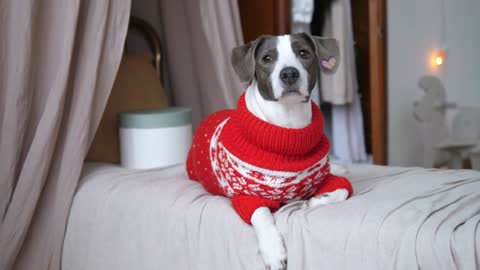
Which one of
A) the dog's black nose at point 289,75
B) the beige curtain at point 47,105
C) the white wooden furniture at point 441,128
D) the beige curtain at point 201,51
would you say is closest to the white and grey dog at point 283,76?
the dog's black nose at point 289,75

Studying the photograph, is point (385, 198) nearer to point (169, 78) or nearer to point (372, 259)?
point (372, 259)

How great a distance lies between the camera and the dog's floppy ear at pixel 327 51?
1.43 meters

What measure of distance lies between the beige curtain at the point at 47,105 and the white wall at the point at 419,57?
214cm

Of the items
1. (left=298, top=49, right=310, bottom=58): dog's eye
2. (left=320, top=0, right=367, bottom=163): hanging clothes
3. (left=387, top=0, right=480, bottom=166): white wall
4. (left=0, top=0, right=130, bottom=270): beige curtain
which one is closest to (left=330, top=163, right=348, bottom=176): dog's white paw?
(left=298, top=49, right=310, bottom=58): dog's eye

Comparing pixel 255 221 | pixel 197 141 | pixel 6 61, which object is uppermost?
pixel 6 61

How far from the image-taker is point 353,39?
3029 mm

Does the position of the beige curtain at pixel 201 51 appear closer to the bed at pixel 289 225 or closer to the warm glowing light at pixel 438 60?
the bed at pixel 289 225

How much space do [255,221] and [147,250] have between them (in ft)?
1.35

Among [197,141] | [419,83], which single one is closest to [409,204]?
[197,141]

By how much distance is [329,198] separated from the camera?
1391 mm

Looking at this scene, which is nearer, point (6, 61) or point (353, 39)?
point (6, 61)

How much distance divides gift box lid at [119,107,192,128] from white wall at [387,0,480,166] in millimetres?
1742

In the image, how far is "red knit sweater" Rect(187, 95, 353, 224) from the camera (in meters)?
1.35

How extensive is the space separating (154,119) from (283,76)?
2.64 feet
